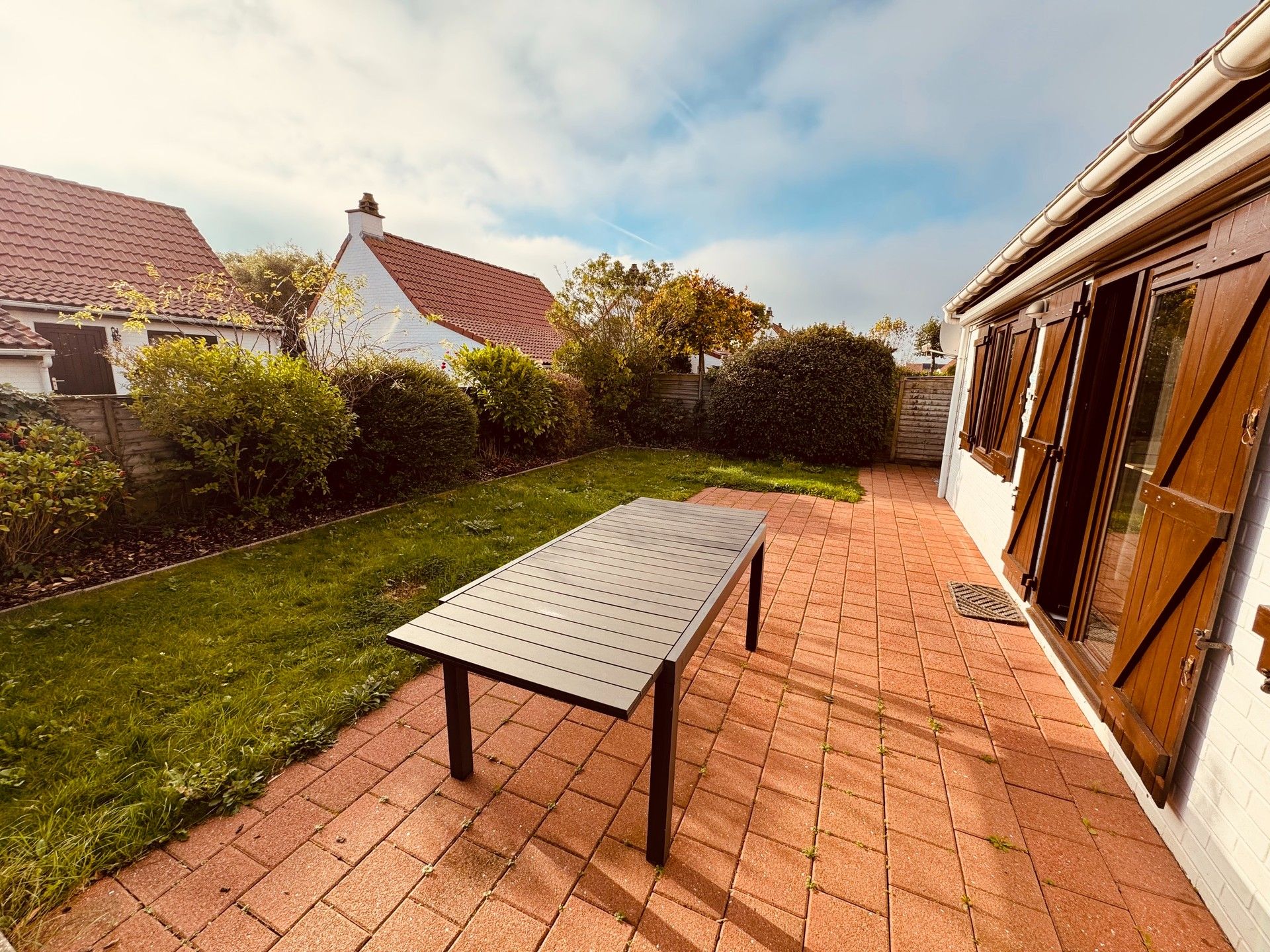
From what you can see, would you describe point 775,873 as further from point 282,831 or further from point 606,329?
point 606,329

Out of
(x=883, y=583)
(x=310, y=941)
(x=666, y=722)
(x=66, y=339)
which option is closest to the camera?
(x=310, y=941)

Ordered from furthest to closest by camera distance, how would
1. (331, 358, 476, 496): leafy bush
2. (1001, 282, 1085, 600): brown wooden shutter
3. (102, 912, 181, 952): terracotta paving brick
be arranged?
(331, 358, 476, 496): leafy bush → (1001, 282, 1085, 600): brown wooden shutter → (102, 912, 181, 952): terracotta paving brick

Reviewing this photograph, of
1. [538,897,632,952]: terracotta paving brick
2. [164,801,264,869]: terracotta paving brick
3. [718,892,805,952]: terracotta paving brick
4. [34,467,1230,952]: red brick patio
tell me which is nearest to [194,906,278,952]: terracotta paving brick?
[34,467,1230,952]: red brick patio

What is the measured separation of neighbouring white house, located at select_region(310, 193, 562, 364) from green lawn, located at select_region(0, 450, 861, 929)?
8.49m

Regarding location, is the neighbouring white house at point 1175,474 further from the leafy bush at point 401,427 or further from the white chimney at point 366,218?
the white chimney at point 366,218

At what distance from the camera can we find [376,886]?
161cm

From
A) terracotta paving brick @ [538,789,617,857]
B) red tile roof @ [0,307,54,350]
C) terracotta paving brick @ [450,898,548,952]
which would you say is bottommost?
terracotta paving brick @ [538,789,617,857]

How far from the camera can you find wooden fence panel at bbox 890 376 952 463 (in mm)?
9070

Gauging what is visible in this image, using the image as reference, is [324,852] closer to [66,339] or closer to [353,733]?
[353,733]

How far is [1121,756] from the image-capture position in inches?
Answer: 85.8

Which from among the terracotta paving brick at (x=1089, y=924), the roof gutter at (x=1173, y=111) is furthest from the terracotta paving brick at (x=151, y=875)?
the roof gutter at (x=1173, y=111)

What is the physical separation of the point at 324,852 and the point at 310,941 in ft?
1.00

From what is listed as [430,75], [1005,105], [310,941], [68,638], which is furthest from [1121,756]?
[430,75]

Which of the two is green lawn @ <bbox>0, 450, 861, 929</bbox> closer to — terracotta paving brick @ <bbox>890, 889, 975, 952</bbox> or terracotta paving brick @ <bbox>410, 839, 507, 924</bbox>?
terracotta paving brick @ <bbox>410, 839, 507, 924</bbox>
